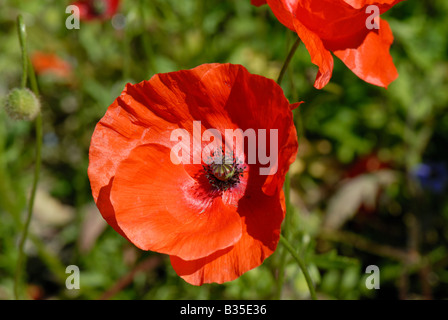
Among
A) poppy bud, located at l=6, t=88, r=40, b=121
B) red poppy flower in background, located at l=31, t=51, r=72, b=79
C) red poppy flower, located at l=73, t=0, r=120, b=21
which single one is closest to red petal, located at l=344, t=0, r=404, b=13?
poppy bud, located at l=6, t=88, r=40, b=121

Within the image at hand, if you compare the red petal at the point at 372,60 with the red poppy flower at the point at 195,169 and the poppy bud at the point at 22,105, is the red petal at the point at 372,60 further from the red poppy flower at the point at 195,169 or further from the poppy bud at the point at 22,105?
the poppy bud at the point at 22,105

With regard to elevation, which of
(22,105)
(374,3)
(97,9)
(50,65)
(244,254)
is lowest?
(244,254)

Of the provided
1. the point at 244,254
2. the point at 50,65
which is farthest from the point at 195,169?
the point at 50,65

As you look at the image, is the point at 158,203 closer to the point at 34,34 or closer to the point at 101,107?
the point at 101,107

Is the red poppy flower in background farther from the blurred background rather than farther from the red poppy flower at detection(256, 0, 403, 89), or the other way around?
the red poppy flower at detection(256, 0, 403, 89)

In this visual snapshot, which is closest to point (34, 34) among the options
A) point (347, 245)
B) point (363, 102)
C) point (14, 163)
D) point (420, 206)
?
point (14, 163)

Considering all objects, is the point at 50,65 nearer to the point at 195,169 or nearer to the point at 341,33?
the point at 195,169
